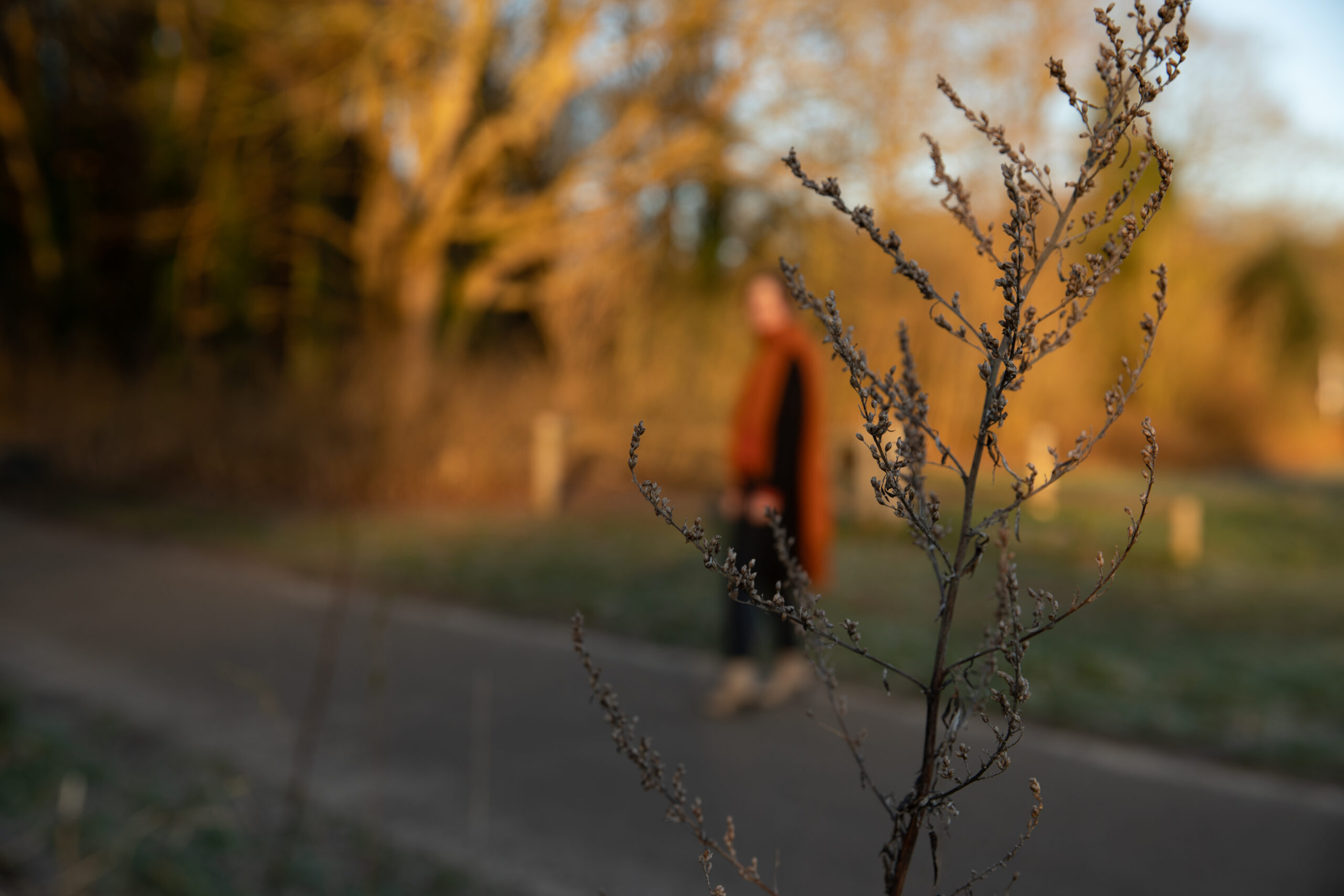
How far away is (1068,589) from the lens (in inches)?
322

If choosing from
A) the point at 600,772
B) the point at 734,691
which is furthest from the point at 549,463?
the point at 600,772

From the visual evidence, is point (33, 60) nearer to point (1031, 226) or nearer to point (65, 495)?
point (65, 495)

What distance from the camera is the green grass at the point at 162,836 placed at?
3.04m

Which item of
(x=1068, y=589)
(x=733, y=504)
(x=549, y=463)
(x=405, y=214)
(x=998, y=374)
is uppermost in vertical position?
(x=405, y=214)

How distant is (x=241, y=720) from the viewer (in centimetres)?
475

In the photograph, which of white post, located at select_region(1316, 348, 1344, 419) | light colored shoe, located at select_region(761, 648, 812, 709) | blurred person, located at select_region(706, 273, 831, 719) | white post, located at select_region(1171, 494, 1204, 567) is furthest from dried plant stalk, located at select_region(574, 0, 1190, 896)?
white post, located at select_region(1316, 348, 1344, 419)

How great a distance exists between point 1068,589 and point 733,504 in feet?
14.0

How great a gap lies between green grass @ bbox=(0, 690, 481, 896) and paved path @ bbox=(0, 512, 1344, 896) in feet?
0.59

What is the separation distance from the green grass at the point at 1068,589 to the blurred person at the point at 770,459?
3.14 feet

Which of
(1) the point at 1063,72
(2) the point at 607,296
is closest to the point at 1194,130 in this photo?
(2) the point at 607,296

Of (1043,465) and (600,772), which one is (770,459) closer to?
(600,772)

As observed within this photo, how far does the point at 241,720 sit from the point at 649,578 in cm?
387

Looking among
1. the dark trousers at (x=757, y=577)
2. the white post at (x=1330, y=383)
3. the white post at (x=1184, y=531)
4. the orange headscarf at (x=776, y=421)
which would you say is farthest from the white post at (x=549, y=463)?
the white post at (x=1330, y=383)

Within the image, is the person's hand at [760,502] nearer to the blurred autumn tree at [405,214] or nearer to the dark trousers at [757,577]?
the dark trousers at [757,577]
